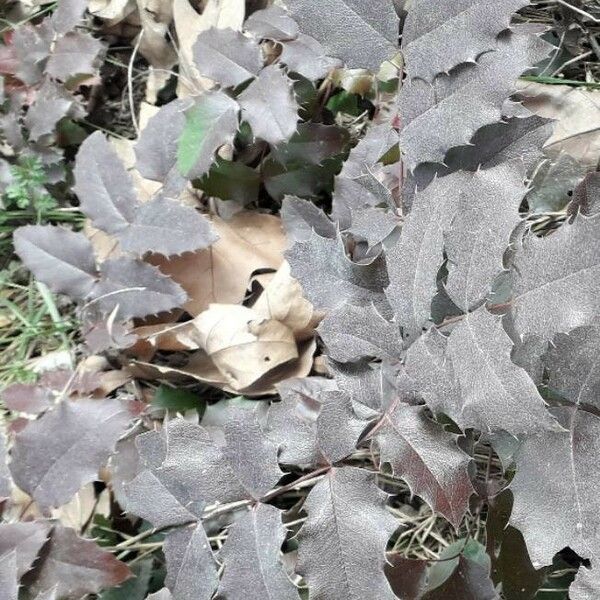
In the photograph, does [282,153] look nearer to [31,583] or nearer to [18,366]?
[18,366]

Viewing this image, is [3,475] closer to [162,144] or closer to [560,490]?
[162,144]

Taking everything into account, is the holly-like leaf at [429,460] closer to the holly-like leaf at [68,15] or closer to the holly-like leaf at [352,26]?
the holly-like leaf at [352,26]

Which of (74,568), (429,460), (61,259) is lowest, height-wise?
(74,568)

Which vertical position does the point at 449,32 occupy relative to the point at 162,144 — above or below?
above

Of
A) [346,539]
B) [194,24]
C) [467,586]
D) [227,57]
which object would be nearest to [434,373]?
[346,539]

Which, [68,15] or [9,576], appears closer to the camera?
[9,576]

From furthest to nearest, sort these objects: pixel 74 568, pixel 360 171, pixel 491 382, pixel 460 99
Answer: pixel 360 171, pixel 74 568, pixel 460 99, pixel 491 382

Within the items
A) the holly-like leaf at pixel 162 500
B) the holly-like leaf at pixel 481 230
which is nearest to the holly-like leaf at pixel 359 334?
the holly-like leaf at pixel 481 230

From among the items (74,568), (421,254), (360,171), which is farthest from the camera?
(360,171)
